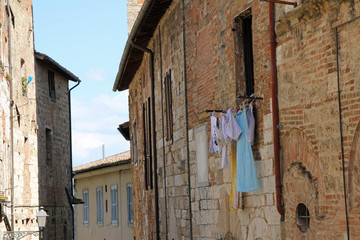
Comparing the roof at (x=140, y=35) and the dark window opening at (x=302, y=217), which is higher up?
the roof at (x=140, y=35)

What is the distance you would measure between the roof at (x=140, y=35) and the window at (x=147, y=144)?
4.75 feet

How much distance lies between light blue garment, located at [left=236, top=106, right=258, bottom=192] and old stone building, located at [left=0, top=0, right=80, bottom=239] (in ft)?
31.3

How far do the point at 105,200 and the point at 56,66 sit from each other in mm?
6774

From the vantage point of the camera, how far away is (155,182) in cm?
1747

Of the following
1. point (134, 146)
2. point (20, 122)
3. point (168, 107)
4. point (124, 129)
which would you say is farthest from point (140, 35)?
point (124, 129)

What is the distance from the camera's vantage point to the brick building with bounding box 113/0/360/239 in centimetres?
795

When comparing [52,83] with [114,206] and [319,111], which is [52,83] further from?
[319,111]

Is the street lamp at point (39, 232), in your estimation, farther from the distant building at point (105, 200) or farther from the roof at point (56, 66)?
the distant building at point (105, 200)

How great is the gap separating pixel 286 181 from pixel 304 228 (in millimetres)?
707

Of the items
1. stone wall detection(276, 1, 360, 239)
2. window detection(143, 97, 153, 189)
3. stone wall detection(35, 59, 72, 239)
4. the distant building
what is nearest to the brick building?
stone wall detection(276, 1, 360, 239)

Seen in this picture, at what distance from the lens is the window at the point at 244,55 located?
10.8 meters

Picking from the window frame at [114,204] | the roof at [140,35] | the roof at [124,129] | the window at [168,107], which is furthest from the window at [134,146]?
the window at [168,107]

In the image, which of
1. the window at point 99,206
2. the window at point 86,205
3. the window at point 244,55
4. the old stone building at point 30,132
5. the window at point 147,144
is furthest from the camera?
the window at point 86,205

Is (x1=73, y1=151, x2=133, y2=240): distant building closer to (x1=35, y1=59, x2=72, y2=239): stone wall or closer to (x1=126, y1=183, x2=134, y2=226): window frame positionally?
(x1=126, y1=183, x2=134, y2=226): window frame
